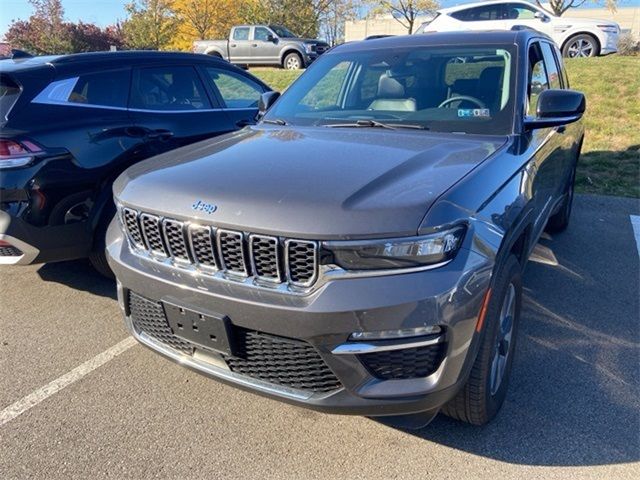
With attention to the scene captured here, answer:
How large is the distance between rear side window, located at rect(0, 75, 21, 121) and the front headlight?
2869mm

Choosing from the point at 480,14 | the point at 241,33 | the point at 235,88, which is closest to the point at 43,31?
the point at 241,33

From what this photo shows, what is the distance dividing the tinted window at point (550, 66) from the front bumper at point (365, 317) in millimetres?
2745

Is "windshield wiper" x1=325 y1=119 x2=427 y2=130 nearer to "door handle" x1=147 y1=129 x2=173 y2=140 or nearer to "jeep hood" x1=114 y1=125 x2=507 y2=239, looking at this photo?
"jeep hood" x1=114 y1=125 x2=507 y2=239

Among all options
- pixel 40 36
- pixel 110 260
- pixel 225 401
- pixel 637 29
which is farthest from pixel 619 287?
pixel 637 29

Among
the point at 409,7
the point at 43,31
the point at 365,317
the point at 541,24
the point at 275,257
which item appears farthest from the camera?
the point at 409,7

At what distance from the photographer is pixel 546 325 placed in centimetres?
360

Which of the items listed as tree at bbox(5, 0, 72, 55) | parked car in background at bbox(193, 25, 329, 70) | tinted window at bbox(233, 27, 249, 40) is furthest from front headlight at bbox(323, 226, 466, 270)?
tree at bbox(5, 0, 72, 55)

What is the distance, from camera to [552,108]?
3.08 meters

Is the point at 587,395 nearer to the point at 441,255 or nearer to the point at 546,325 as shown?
the point at 546,325

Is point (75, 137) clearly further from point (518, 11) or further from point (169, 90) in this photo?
point (518, 11)

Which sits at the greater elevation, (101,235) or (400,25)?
(101,235)

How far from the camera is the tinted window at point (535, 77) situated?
3.34 m

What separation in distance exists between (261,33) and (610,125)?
43.7ft

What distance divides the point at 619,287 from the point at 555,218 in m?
1.38
